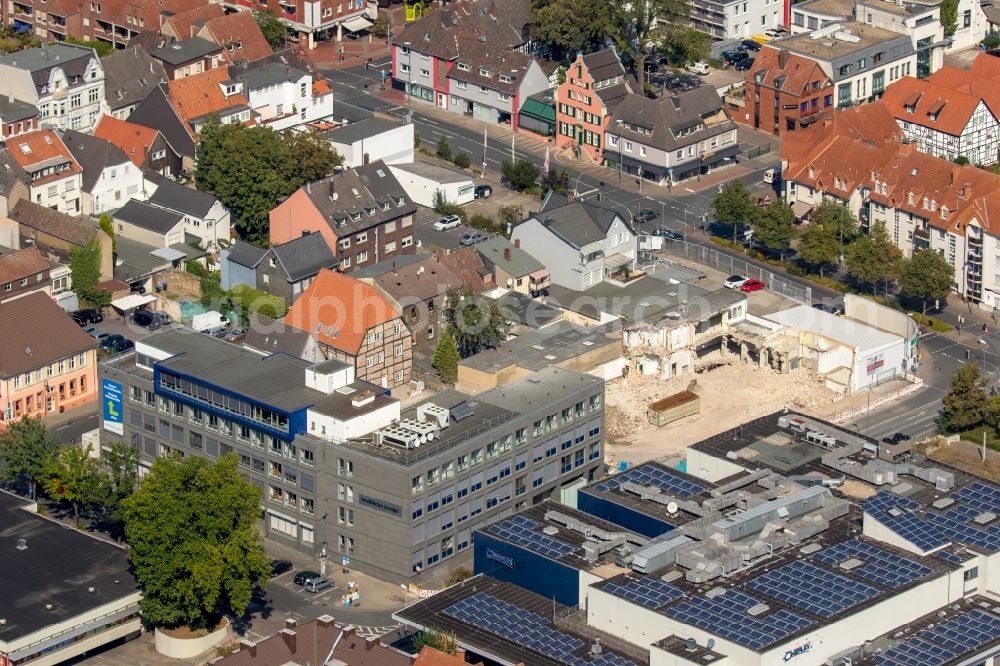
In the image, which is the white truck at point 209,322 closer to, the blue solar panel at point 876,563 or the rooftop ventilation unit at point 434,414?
the rooftop ventilation unit at point 434,414

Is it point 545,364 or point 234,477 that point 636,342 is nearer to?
point 545,364

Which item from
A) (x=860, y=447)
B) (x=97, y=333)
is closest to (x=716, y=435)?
(x=860, y=447)

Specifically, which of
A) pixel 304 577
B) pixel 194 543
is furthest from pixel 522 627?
pixel 194 543

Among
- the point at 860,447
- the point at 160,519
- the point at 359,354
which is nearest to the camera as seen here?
the point at 160,519

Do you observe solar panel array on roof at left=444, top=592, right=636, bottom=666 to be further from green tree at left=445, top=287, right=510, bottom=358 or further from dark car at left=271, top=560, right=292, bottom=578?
green tree at left=445, top=287, right=510, bottom=358

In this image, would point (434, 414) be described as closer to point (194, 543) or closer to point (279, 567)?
point (279, 567)
